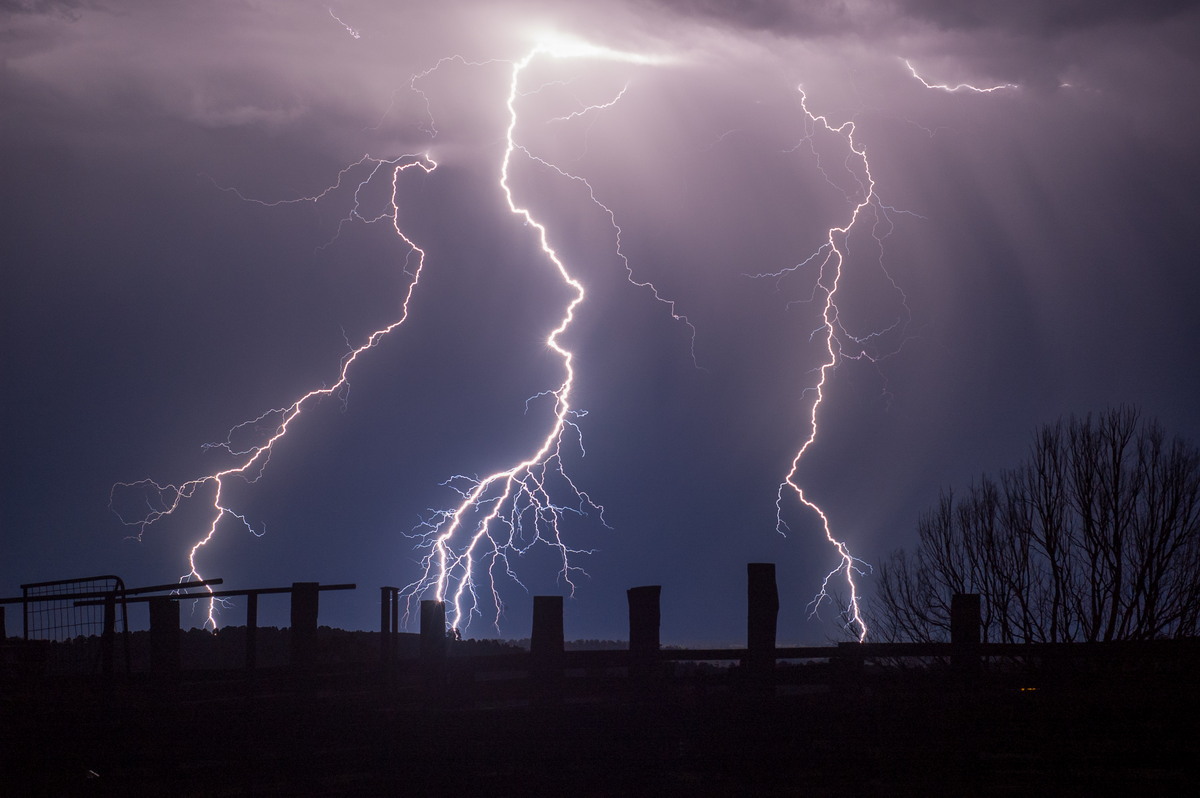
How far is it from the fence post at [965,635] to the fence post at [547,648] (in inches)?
158

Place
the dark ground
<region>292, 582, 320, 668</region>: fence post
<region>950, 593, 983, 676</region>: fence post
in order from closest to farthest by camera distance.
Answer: the dark ground < <region>950, 593, 983, 676</region>: fence post < <region>292, 582, 320, 668</region>: fence post

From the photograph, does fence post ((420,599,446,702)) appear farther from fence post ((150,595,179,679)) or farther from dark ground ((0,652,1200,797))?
fence post ((150,595,179,679))

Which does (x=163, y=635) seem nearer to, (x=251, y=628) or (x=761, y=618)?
(x=251, y=628)

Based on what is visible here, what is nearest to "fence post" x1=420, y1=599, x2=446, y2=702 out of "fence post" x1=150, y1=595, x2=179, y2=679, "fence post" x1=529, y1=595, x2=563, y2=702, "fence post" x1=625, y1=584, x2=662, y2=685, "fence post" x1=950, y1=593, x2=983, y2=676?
"fence post" x1=529, y1=595, x2=563, y2=702

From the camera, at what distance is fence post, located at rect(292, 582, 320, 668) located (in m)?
10.5

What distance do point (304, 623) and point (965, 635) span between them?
7.07m

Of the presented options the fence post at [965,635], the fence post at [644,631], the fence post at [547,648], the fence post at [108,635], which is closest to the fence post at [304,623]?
the fence post at [108,635]

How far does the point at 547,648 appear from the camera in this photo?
1030 cm

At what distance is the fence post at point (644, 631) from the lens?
1016cm

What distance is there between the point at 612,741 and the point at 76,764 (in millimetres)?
4928

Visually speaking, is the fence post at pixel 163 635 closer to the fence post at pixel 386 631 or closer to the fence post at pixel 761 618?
the fence post at pixel 386 631

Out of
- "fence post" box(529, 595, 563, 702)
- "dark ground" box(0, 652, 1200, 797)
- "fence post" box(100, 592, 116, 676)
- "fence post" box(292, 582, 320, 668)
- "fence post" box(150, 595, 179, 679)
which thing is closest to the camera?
"dark ground" box(0, 652, 1200, 797)

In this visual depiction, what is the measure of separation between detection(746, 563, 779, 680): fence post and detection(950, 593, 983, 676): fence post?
5.86ft

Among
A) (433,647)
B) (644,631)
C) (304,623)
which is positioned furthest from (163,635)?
(644,631)
